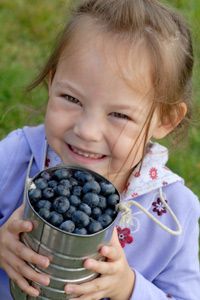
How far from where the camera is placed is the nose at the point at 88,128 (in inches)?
54.2

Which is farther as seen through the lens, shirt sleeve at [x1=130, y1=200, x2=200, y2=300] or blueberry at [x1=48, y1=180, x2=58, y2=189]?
shirt sleeve at [x1=130, y1=200, x2=200, y2=300]

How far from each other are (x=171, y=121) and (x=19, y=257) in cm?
51

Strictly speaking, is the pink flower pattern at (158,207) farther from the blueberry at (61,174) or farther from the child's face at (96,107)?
the blueberry at (61,174)

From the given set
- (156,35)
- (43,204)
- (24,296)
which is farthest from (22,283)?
(156,35)

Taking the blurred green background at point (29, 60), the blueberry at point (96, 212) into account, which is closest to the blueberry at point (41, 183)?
the blueberry at point (96, 212)

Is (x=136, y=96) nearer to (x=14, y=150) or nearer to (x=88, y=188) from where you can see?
(x=88, y=188)

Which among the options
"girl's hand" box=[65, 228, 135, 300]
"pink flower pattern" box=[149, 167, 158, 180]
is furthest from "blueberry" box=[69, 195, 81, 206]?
"pink flower pattern" box=[149, 167, 158, 180]

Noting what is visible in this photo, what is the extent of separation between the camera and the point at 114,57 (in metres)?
1.40

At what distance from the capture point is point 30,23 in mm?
3102

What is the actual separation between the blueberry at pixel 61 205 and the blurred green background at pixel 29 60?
1259mm

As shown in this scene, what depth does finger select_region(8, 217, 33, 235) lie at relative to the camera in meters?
1.20

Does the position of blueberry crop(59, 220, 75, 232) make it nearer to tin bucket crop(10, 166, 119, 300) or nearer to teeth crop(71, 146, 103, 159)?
tin bucket crop(10, 166, 119, 300)

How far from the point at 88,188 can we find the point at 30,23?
2.03 meters

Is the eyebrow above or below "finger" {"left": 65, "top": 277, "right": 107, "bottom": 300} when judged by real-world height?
above
